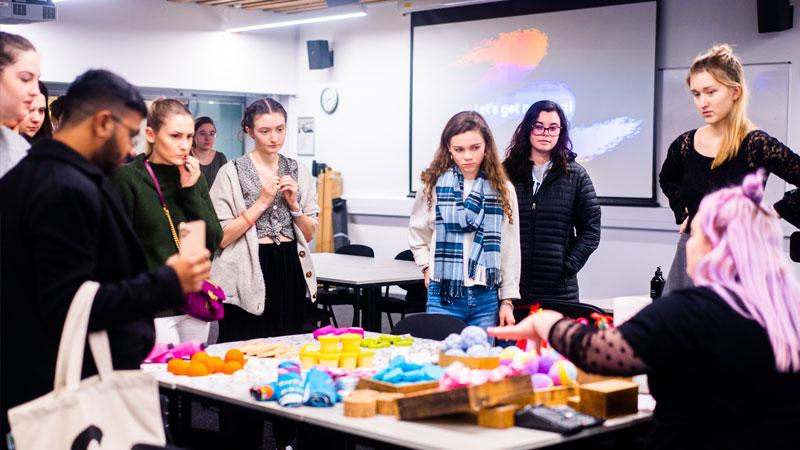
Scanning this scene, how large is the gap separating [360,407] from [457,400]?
0.27 m

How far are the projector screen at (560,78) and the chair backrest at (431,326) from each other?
184 inches

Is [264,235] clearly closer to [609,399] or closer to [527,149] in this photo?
[527,149]

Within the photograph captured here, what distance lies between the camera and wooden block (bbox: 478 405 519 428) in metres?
2.54

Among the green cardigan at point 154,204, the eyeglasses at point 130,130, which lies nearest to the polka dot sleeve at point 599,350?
the eyeglasses at point 130,130

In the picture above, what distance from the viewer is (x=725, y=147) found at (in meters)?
3.77

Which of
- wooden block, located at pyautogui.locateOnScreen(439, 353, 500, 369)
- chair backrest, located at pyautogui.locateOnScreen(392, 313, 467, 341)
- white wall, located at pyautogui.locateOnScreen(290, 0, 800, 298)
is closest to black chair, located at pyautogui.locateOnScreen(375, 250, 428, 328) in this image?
white wall, located at pyautogui.locateOnScreen(290, 0, 800, 298)

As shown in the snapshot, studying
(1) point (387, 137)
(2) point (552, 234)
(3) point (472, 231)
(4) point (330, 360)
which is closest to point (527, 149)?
(2) point (552, 234)

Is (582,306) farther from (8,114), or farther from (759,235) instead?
(8,114)

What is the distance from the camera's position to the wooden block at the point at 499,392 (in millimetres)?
2525

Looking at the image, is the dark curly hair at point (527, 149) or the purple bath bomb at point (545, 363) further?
the dark curly hair at point (527, 149)

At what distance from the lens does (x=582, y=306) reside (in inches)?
166

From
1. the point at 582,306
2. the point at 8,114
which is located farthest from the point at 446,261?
the point at 8,114

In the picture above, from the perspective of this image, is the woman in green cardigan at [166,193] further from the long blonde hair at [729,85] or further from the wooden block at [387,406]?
the long blonde hair at [729,85]

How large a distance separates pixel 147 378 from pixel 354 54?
28.5ft
